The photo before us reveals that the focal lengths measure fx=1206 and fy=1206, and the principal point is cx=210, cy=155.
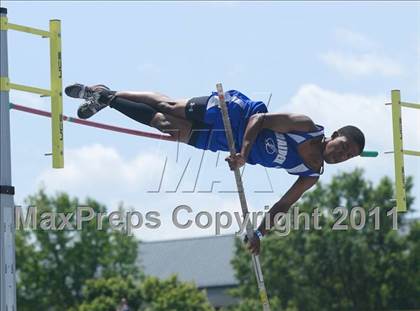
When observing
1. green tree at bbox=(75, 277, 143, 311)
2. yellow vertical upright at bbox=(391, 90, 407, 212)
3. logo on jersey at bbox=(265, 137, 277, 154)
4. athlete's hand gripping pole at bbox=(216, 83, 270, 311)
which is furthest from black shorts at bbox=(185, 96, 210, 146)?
green tree at bbox=(75, 277, 143, 311)

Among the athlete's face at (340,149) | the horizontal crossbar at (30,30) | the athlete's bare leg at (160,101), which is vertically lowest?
the athlete's face at (340,149)

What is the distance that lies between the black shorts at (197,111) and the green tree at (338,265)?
87.2 ft

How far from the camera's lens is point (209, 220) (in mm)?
11406

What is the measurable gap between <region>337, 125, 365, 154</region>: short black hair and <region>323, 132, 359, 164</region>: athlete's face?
0.10ft

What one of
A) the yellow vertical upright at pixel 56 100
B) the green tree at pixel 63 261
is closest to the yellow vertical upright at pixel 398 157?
the yellow vertical upright at pixel 56 100

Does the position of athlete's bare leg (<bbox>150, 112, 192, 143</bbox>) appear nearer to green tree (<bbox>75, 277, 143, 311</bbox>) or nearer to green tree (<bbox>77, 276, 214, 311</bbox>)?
green tree (<bbox>77, 276, 214, 311</bbox>)

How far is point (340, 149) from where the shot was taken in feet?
32.7

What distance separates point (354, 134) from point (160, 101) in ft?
5.71

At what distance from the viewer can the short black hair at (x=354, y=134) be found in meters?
9.97

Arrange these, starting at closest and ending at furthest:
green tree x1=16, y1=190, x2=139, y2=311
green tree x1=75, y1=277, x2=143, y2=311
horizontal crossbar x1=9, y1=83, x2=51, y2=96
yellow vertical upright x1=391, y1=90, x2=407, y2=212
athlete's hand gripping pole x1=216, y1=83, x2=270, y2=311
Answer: horizontal crossbar x1=9, y1=83, x2=51, y2=96
athlete's hand gripping pole x1=216, y1=83, x2=270, y2=311
yellow vertical upright x1=391, y1=90, x2=407, y2=212
green tree x1=75, y1=277, x2=143, y2=311
green tree x1=16, y1=190, x2=139, y2=311

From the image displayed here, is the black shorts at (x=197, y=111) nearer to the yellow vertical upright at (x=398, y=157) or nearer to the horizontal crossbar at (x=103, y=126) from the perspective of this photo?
the horizontal crossbar at (x=103, y=126)

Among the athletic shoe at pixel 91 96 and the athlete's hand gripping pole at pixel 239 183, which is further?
the athletic shoe at pixel 91 96

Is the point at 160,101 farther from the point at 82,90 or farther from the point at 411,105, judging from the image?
the point at 411,105

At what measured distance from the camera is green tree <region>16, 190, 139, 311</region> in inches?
1662
